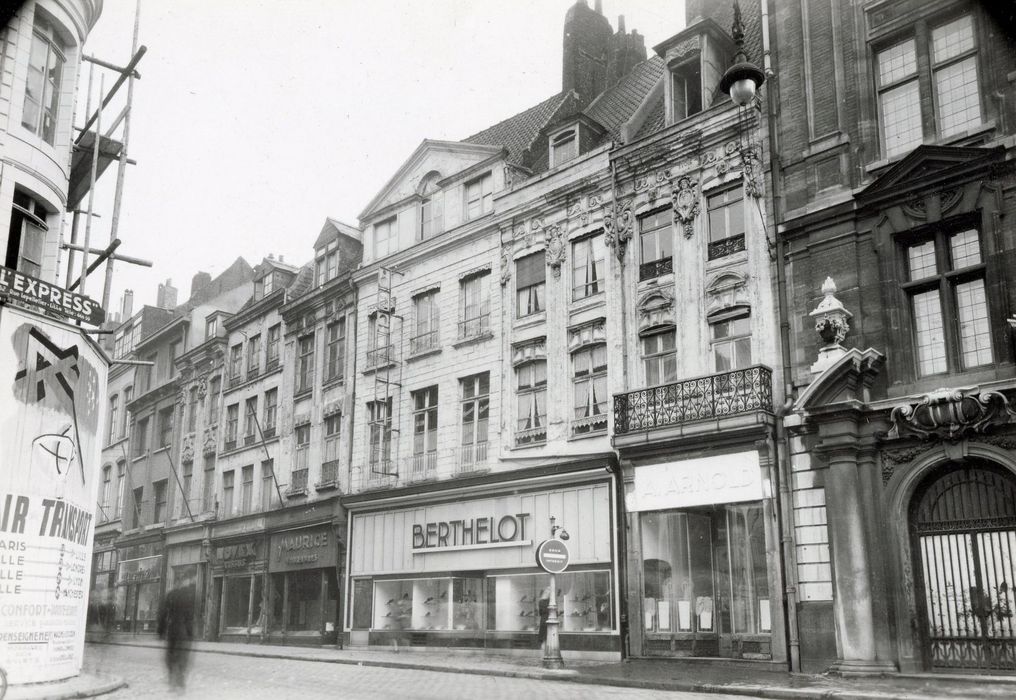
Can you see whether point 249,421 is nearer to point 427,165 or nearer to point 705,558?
point 427,165

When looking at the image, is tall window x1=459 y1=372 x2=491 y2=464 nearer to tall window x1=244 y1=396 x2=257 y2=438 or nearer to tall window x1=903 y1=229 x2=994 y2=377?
tall window x1=903 y1=229 x2=994 y2=377

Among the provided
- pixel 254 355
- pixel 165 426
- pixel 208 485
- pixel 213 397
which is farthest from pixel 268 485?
pixel 165 426

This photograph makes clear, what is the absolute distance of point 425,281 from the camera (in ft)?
101

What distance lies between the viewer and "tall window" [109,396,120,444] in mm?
51375

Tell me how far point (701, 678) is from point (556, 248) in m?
12.7

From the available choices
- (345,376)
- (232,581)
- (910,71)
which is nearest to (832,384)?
(910,71)

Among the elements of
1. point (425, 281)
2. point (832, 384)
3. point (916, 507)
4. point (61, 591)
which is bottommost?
point (61, 591)

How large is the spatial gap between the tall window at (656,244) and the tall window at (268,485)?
59.3 ft

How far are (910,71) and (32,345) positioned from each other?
17362 millimetres

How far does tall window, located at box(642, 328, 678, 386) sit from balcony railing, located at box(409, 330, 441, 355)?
8.21 meters

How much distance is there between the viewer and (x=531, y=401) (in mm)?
26297

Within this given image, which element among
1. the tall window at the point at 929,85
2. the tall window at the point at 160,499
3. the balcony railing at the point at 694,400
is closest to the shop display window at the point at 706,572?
the balcony railing at the point at 694,400

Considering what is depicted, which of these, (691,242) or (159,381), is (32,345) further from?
(159,381)

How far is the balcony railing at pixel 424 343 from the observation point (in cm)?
2995
